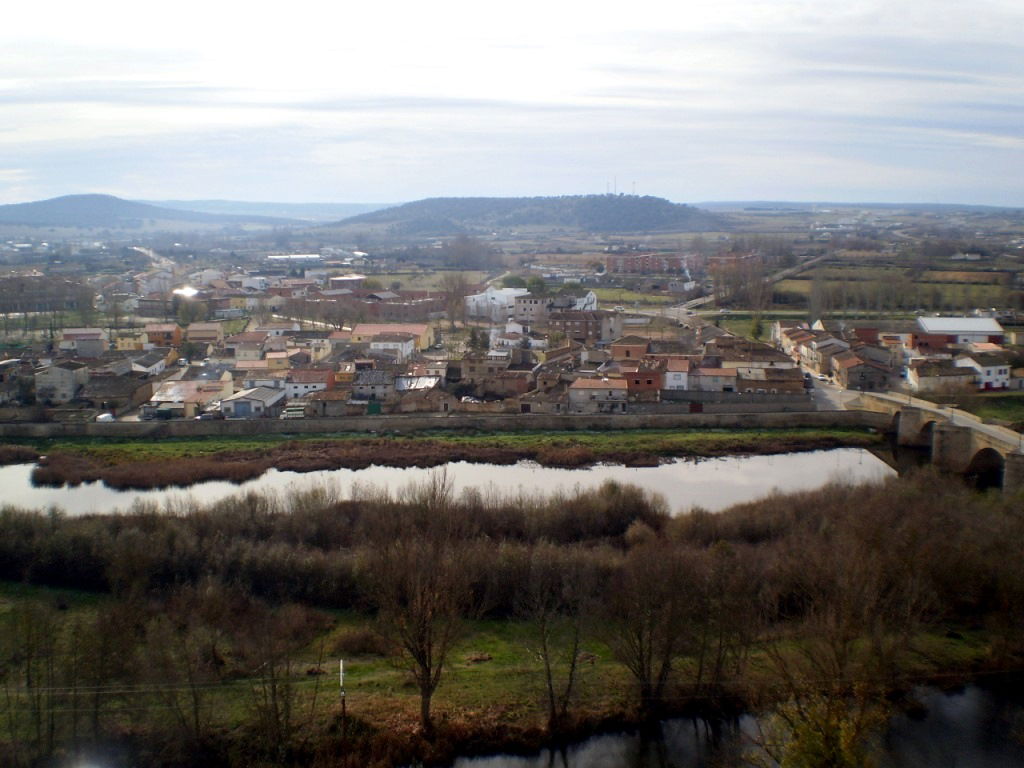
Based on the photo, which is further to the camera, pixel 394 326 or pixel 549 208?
pixel 549 208

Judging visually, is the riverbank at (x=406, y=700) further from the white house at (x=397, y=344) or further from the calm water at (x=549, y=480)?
the white house at (x=397, y=344)

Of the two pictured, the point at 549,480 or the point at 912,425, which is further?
the point at 912,425

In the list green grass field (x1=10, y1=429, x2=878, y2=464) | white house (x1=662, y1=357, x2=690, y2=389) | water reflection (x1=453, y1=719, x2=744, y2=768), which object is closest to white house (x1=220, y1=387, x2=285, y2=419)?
green grass field (x1=10, y1=429, x2=878, y2=464)

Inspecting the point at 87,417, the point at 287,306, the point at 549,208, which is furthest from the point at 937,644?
the point at 549,208

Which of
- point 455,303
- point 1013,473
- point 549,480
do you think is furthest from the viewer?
point 455,303

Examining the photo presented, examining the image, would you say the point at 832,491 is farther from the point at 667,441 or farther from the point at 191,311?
the point at 191,311

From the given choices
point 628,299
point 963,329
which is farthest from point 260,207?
point 963,329

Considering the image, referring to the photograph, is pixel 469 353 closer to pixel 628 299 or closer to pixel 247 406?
pixel 247 406
